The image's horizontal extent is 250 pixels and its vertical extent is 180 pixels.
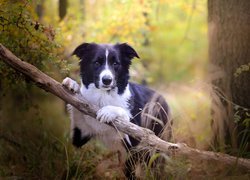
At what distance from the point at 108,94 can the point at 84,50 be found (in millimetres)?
743

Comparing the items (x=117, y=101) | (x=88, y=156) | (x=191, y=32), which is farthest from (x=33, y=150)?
(x=191, y=32)

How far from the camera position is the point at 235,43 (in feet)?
18.9

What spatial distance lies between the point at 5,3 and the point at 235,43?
3092 mm

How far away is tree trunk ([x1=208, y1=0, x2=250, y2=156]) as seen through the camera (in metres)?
5.66

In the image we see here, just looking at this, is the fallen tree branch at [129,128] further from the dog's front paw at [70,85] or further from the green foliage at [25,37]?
the green foliage at [25,37]

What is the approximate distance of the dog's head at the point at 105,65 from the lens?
5.53 metres

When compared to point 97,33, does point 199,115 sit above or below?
below

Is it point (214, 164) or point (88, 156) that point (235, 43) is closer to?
point (214, 164)

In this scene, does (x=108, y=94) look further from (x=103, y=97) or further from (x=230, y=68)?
(x=230, y=68)

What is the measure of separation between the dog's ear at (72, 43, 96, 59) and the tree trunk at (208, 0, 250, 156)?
67.4 inches

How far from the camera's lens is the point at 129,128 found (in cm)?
491

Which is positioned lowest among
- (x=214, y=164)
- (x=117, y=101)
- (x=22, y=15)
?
(x=214, y=164)

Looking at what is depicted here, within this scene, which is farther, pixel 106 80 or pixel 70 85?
pixel 106 80

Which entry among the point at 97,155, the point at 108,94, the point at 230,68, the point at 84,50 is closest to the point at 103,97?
the point at 108,94
